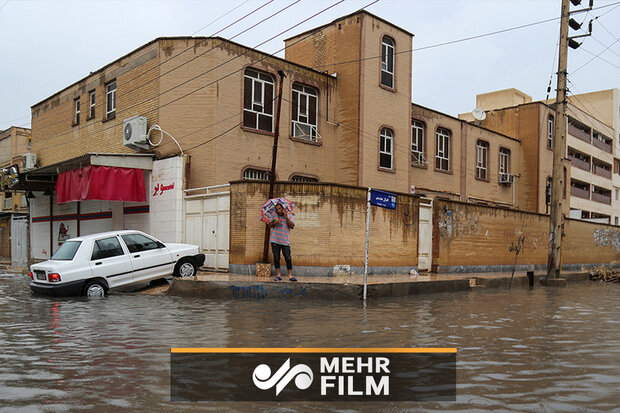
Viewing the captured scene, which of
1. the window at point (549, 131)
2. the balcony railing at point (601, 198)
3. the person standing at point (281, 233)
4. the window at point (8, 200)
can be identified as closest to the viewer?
the person standing at point (281, 233)

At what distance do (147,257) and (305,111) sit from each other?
34.6 ft

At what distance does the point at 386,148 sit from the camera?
79.2 ft

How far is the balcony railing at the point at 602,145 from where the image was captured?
50.2m

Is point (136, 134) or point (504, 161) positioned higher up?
point (504, 161)

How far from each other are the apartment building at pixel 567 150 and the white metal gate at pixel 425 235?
18.6 m

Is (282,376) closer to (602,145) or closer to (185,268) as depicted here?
(185,268)

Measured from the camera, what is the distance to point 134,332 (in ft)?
26.1

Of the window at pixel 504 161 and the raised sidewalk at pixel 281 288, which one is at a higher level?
the window at pixel 504 161

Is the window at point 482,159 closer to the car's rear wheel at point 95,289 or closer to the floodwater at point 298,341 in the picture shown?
the floodwater at point 298,341

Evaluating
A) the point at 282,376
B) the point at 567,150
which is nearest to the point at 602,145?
the point at 567,150

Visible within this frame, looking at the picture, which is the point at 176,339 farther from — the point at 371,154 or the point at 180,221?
the point at 371,154

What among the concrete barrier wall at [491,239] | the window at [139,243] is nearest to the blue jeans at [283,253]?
the window at [139,243]

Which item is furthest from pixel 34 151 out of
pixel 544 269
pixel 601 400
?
pixel 601 400

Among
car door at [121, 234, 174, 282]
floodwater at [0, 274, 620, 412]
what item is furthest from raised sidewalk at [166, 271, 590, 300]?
car door at [121, 234, 174, 282]
